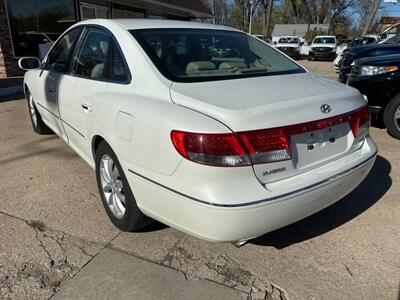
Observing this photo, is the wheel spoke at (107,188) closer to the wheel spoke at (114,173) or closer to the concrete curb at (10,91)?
the wheel spoke at (114,173)

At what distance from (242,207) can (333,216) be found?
1497 mm

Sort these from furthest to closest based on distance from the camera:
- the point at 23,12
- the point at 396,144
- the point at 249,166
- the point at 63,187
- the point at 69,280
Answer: the point at 23,12 < the point at 396,144 < the point at 63,187 < the point at 69,280 < the point at 249,166

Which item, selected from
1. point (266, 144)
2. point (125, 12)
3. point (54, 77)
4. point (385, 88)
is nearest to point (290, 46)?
point (125, 12)

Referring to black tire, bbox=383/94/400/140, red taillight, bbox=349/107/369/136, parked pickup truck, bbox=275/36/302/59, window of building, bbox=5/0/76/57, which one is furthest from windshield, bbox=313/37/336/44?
red taillight, bbox=349/107/369/136

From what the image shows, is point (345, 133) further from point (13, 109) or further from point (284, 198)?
point (13, 109)

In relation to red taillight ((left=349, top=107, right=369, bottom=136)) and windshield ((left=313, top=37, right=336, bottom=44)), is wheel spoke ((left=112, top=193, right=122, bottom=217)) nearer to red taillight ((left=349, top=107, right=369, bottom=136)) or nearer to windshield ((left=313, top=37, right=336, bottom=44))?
red taillight ((left=349, top=107, right=369, bottom=136))

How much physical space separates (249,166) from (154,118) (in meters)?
0.64

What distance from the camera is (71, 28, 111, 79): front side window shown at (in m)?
3.08

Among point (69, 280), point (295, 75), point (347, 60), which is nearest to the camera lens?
point (69, 280)

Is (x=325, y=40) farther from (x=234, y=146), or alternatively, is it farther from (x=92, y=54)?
(x=234, y=146)

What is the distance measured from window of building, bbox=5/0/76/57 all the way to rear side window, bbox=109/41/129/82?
10.7m

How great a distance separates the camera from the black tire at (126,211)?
2646 millimetres

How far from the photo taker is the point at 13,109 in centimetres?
736

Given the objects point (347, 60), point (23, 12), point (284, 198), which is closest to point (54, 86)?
point (284, 198)
